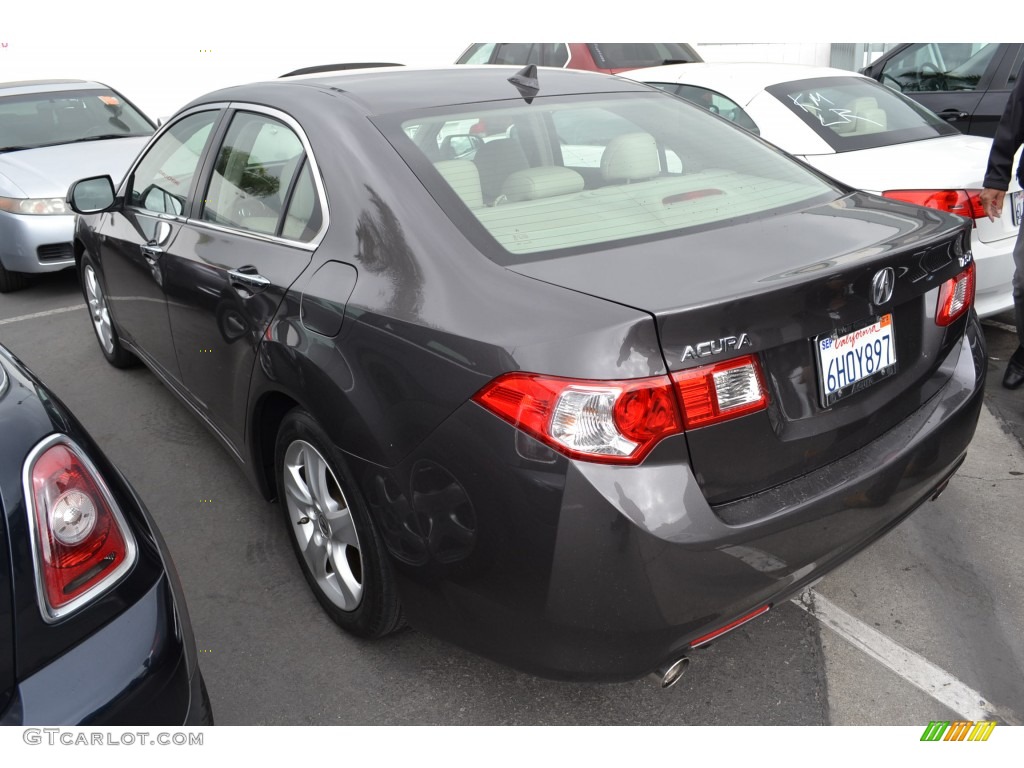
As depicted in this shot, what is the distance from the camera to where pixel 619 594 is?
1824mm

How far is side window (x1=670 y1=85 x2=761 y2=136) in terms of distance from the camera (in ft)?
17.0

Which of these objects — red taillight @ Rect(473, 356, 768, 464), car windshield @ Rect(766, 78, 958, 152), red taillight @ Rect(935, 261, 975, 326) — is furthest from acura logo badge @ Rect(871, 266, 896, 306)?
car windshield @ Rect(766, 78, 958, 152)

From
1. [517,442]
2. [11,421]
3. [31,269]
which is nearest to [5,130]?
[31,269]

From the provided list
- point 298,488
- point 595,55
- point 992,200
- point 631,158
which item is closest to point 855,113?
point 992,200

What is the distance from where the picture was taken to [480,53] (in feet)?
31.5

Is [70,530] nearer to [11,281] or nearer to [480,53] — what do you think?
[11,281]

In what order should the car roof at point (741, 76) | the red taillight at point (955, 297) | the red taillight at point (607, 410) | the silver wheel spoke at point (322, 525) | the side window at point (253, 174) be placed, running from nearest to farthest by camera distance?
1. the red taillight at point (607, 410)
2. the red taillight at point (955, 297)
3. the silver wheel spoke at point (322, 525)
4. the side window at point (253, 174)
5. the car roof at point (741, 76)

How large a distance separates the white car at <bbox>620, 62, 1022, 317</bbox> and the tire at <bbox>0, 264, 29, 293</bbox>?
507 cm

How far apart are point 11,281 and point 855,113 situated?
6233mm

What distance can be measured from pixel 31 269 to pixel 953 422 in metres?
6.31

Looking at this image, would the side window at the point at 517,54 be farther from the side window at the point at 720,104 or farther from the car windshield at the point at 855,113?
the car windshield at the point at 855,113

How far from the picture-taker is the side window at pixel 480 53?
30.7 ft

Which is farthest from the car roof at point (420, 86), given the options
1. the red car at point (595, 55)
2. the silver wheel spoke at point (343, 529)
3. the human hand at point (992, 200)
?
the red car at point (595, 55)

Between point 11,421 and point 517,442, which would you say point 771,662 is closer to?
point 517,442
